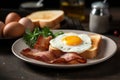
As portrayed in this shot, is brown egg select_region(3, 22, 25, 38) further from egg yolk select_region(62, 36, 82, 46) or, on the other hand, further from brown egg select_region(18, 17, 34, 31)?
egg yolk select_region(62, 36, 82, 46)

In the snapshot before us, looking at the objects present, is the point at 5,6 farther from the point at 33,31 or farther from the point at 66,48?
the point at 66,48

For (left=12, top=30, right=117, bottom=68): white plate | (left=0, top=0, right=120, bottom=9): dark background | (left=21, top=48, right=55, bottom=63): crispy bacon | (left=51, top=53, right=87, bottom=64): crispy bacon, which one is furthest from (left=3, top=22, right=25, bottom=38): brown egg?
(left=0, top=0, right=120, bottom=9): dark background

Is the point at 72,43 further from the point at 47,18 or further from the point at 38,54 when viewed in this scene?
the point at 47,18

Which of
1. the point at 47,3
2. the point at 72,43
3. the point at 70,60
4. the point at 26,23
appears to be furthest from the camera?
the point at 47,3

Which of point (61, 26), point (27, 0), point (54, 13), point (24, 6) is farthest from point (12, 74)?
point (27, 0)

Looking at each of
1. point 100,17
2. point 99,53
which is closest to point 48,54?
point 99,53

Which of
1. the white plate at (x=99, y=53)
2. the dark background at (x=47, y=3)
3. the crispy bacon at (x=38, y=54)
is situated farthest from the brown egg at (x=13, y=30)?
the dark background at (x=47, y=3)
